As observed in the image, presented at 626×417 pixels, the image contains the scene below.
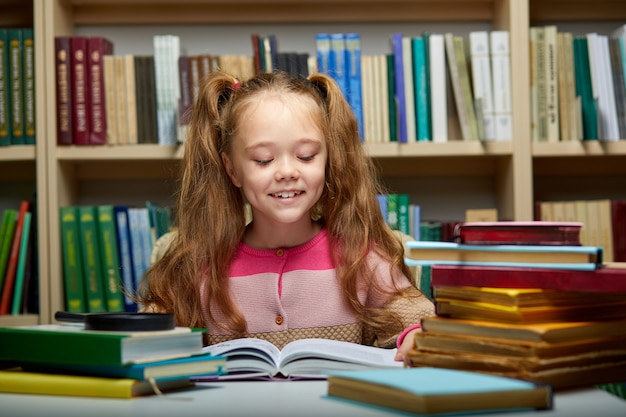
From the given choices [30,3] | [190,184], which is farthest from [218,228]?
[30,3]

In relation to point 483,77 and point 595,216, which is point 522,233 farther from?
point 595,216

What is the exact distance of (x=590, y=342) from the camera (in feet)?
3.26

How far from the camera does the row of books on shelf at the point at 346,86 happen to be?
2486 mm

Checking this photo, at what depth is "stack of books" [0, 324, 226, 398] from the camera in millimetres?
965

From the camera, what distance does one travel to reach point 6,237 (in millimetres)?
2572

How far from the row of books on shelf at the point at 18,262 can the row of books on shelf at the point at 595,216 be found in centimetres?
149

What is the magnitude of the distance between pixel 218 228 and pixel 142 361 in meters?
0.81

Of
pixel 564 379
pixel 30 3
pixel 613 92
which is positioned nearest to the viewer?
pixel 564 379

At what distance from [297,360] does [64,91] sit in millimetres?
1643

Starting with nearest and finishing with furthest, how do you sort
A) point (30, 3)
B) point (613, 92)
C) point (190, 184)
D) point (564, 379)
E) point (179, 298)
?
1. point (564, 379)
2. point (179, 298)
3. point (190, 184)
4. point (613, 92)
5. point (30, 3)

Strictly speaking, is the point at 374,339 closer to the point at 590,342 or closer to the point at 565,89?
the point at 590,342

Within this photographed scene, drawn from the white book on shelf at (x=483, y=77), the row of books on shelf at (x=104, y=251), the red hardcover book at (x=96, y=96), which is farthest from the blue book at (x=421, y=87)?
the red hardcover book at (x=96, y=96)

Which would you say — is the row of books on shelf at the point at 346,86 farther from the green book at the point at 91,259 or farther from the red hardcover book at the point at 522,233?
the red hardcover book at the point at 522,233

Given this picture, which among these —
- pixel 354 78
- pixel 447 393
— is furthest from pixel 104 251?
pixel 447 393
